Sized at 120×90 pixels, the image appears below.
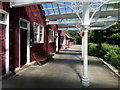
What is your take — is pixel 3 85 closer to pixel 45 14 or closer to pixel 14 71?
pixel 14 71

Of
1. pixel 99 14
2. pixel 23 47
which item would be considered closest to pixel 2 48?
pixel 23 47

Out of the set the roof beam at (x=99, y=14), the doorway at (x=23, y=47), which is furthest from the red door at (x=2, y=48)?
the roof beam at (x=99, y=14)

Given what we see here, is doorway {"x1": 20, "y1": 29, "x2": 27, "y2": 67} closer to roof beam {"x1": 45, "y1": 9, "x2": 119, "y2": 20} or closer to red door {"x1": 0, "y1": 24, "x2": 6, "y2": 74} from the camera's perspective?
red door {"x1": 0, "y1": 24, "x2": 6, "y2": 74}

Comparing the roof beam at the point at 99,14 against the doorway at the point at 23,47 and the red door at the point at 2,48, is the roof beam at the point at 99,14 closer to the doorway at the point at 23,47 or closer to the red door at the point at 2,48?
the doorway at the point at 23,47

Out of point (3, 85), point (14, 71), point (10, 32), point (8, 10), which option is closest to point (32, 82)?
point (3, 85)

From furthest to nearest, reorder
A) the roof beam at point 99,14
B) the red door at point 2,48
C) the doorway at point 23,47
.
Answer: the roof beam at point 99,14, the doorway at point 23,47, the red door at point 2,48

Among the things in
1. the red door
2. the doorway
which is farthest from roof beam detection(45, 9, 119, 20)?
the red door

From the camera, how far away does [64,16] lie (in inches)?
402

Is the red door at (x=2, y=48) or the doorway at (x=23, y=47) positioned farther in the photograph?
the doorway at (x=23, y=47)

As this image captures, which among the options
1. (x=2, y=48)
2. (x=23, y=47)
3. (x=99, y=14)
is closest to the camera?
(x=2, y=48)

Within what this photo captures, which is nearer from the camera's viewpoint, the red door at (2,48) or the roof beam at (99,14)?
the red door at (2,48)

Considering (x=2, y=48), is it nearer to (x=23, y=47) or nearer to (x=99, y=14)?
(x=23, y=47)

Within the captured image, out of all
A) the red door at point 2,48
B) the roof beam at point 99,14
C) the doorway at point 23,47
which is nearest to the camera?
the red door at point 2,48

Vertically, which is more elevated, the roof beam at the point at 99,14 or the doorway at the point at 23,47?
the roof beam at the point at 99,14
